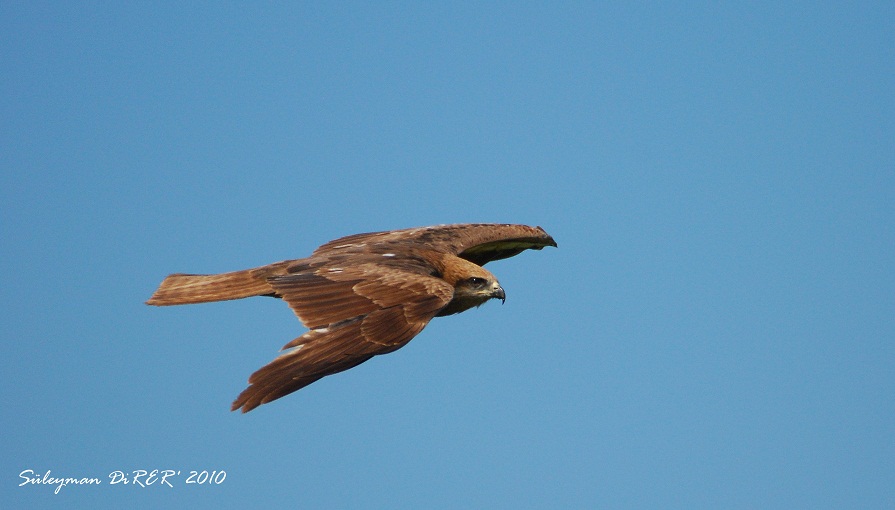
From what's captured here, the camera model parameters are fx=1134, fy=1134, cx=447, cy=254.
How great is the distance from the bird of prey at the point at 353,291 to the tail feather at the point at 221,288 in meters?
0.01

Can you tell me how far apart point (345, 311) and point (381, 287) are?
63 cm

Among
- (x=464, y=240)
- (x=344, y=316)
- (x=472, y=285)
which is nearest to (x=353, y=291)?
(x=344, y=316)

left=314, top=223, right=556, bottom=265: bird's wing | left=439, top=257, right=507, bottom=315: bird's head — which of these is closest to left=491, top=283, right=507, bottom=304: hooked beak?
left=439, top=257, right=507, bottom=315: bird's head

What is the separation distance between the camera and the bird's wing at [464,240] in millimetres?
12948

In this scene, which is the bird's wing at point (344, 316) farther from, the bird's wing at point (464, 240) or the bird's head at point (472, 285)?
the bird's wing at point (464, 240)

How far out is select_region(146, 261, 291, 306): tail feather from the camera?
11.5 m

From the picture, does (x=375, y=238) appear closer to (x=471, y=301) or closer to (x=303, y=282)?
(x=471, y=301)

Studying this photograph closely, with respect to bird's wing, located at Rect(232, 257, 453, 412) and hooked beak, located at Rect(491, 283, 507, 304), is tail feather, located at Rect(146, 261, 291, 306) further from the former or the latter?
hooked beak, located at Rect(491, 283, 507, 304)

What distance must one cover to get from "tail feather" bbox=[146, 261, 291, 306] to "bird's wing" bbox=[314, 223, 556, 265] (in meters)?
0.88

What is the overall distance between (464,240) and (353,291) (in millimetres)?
3649

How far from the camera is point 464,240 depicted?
1359 centimetres

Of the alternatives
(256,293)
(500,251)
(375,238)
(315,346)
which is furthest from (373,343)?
(500,251)

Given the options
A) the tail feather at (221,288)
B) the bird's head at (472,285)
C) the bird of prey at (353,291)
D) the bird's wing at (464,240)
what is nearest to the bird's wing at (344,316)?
the bird of prey at (353,291)

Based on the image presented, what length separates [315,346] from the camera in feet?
29.6
